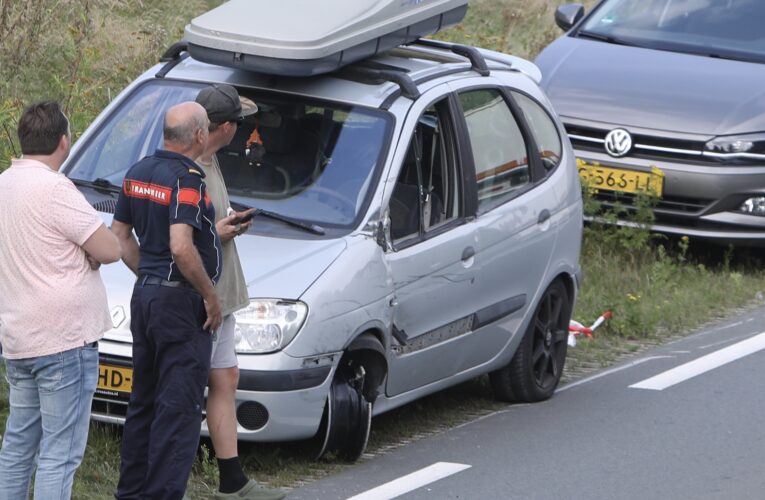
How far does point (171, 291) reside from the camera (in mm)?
5668

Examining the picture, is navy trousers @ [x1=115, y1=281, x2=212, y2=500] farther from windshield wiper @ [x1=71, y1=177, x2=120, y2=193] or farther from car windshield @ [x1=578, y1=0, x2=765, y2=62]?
car windshield @ [x1=578, y1=0, x2=765, y2=62]

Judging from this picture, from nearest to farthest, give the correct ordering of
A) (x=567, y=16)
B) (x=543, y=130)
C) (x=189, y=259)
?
(x=189, y=259)
(x=543, y=130)
(x=567, y=16)

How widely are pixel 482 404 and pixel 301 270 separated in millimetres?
2182

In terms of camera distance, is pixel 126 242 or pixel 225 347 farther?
pixel 225 347

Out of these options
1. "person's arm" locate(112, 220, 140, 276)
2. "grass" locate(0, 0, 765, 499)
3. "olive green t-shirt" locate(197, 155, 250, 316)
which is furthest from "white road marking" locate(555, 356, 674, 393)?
"person's arm" locate(112, 220, 140, 276)

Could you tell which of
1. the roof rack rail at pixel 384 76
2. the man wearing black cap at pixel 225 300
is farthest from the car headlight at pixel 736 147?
the man wearing black cap at pixel 225 300

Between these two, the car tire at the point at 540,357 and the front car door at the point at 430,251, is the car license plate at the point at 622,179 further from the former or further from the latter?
the front car door at the point at 430,251

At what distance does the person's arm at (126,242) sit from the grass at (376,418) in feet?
3.48

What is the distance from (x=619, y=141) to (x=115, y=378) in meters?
5.93

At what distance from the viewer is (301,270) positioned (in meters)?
6.64

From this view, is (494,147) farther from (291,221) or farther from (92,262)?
(92,262)

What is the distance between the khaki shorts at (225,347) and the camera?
6020mm

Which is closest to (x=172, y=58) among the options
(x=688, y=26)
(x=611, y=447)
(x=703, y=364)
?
(x=611, y=447)

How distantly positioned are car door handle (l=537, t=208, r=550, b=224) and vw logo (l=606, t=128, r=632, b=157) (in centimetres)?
328
